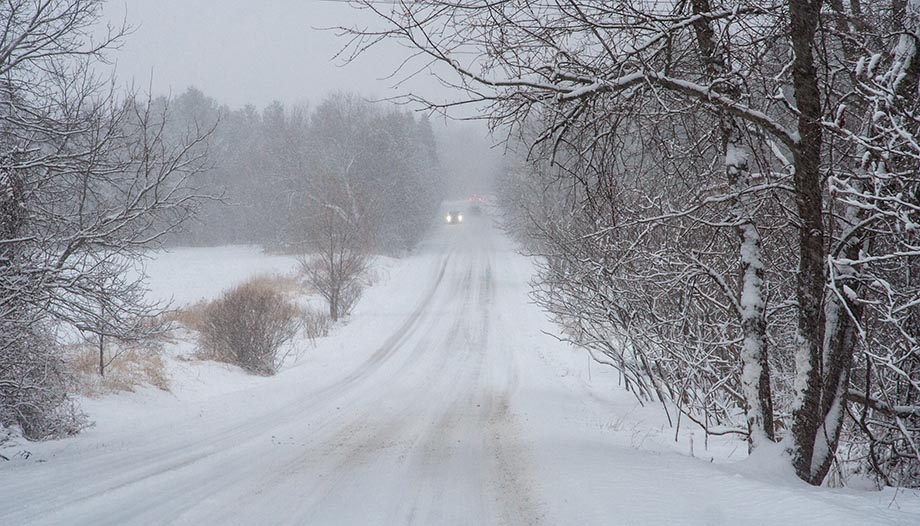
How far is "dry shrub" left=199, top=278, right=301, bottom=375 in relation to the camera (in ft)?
48.9

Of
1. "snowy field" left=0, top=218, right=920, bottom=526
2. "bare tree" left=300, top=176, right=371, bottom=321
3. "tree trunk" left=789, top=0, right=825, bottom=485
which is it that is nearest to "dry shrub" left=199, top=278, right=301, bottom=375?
"snowy field" left=0, top=218, right=920, bottom=526

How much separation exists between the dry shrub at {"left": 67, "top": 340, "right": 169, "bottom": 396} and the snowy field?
39cm

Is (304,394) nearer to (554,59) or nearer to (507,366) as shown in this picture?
(507,366)

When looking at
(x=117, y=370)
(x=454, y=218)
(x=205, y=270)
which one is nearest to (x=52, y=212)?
(x=117, y=370)

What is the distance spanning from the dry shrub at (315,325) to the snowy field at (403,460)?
563 centimetres

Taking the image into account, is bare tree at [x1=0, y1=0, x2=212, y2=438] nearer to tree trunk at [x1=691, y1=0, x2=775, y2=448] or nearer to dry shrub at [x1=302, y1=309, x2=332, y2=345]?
tree trunk at [x1=691, y1=0, x2=775, y2=448]

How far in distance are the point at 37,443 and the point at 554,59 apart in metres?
8.31

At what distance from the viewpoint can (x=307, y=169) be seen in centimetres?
5091

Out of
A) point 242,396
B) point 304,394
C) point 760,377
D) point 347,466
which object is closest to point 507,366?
point 304,394

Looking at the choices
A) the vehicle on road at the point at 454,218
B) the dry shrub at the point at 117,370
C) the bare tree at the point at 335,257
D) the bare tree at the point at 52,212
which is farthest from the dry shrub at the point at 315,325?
the vehicle on road at the point at 454,218

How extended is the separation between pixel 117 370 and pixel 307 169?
40.9 metres

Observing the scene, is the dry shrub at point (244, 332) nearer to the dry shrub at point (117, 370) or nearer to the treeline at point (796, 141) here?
the dry shrub at point (117, 370)

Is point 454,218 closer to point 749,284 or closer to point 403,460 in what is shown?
point 403,460

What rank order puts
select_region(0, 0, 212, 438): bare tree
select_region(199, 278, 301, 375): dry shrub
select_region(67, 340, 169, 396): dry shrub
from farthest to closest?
select_region(199, 278, 301, 375): dry shrub, select_region(67, 340, 169, 396): dry shrub, select_region(0, 0, 212, 438): bare tree
